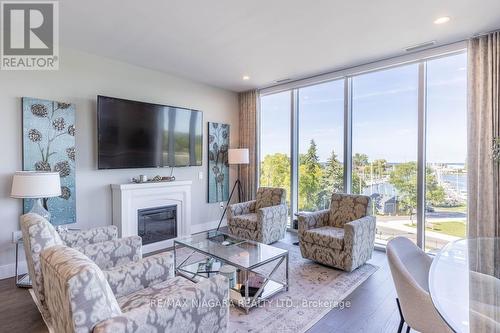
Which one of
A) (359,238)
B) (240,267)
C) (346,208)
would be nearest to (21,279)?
(240,267)

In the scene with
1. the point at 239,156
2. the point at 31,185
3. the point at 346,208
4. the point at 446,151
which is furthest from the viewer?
the point at 239,156

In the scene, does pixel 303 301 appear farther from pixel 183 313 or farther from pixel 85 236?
pixel 85 236

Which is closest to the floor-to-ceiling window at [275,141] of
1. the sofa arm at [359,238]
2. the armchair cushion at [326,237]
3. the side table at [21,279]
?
the armchair cushion at [326,237]

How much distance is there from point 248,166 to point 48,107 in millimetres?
3458

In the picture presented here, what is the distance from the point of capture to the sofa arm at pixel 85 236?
2.48 metres

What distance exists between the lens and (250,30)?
9.60 feet

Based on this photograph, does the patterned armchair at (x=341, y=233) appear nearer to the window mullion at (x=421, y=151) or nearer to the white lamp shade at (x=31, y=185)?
the window mullion at (x=421, y=151)

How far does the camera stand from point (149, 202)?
399cm

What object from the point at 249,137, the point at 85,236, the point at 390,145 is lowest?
the point at 85,236

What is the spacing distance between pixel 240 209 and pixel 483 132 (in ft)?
11.1

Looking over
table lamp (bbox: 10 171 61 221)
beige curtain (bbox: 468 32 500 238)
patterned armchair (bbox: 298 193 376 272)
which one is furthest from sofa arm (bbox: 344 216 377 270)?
table lamp (bbox: 10 171 61 221)

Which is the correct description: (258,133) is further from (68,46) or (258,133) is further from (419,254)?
(419,254)

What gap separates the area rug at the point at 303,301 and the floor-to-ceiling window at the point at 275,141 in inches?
83.6

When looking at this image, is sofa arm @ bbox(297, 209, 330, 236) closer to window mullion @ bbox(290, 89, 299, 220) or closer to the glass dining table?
window mullion @ bbox(290, 89, 299, 220)
